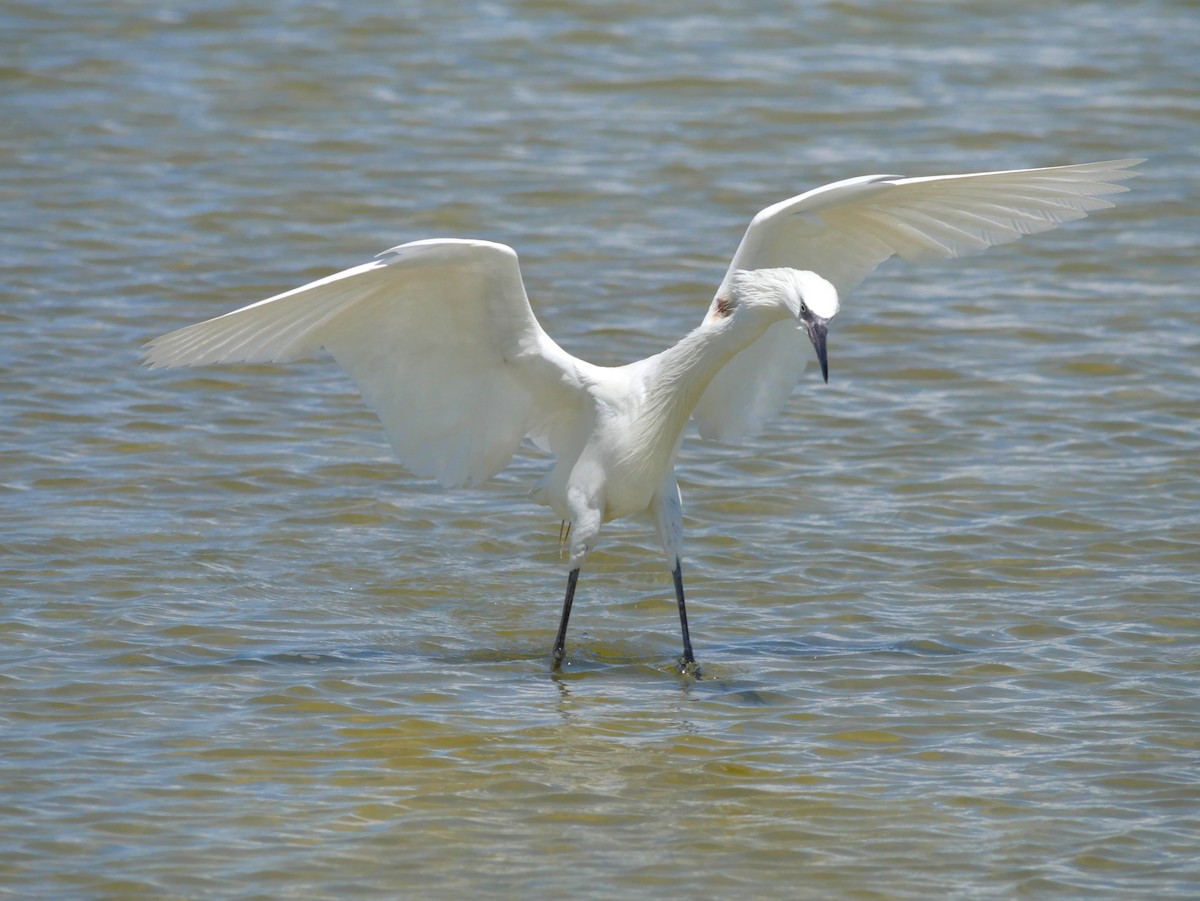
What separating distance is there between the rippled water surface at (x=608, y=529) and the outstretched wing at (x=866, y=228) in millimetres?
993

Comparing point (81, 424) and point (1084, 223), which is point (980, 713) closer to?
point (81, 424)

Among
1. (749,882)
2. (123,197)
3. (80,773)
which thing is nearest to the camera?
(749,882)

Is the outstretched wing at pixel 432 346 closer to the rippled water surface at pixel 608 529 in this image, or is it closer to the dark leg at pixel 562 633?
the dark leg at pixel 562 633

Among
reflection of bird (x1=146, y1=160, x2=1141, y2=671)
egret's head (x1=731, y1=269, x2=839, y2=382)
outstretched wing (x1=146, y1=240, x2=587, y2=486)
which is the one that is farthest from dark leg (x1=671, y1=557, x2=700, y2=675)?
egret's head (x1=731, y1=269, x2=839, y2=382)

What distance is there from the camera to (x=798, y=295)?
6574 mm

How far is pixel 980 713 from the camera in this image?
6801mm

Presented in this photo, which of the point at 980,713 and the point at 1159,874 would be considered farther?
the point at 980,713

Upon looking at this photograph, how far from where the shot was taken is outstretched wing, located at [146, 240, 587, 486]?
6645 millimetres

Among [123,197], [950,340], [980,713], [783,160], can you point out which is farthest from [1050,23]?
[980,713]

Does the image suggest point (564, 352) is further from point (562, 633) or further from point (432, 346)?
point (562, 633)

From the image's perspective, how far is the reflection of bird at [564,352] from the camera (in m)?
6.81

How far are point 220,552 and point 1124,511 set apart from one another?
477 centimetres

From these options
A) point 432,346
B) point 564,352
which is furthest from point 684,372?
point 432,346

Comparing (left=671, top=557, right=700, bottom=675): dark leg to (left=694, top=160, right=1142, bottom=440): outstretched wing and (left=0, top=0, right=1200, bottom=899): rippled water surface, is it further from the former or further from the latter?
(left=694, top=160, right=1142, bottom=440): outstretched wing
